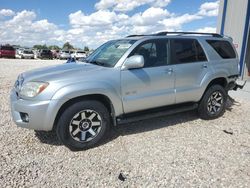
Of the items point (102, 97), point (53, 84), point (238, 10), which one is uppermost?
point (238, 10)

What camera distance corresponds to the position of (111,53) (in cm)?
478

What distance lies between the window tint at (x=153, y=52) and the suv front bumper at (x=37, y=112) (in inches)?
67.2

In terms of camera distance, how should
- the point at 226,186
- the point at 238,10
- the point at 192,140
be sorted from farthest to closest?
the point at 238,10 < the point at 192,140 < the point at 226,186

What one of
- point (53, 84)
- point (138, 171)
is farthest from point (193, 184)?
point (53, 84)

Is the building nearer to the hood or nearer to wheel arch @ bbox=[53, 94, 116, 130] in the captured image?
wheel arch @ bbox=[53, 94, 116, 130]

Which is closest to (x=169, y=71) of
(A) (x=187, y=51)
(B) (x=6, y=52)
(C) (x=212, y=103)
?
(A) (x=187, y=51)

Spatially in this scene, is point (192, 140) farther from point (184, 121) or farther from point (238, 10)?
point (238, 10)

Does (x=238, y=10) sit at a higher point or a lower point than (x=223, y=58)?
higher

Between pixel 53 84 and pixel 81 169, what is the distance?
4.30ft

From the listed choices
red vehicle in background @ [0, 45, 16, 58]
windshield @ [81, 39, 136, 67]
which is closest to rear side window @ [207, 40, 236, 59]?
windshield @ [81, 39, 136, 67]

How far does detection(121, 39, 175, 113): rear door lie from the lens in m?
4.37

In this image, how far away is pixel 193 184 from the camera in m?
3.21

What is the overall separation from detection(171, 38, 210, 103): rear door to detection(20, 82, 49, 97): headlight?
8.16 feet

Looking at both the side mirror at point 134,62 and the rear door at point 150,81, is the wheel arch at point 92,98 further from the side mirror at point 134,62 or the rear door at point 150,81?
the side mirror at point 134,62
